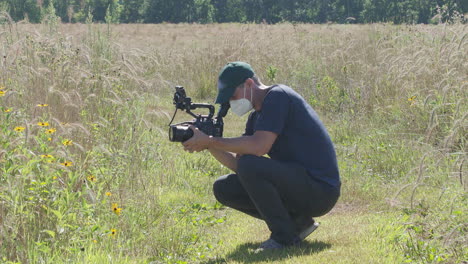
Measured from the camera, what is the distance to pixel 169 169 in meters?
7.66

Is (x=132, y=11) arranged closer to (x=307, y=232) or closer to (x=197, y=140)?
(x=307, y=232)

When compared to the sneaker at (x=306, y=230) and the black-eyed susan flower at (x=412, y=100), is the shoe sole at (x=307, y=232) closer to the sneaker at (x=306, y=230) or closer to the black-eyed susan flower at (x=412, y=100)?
the sneaker at (x=306, y=230)

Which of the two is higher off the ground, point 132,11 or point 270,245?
point 270,245

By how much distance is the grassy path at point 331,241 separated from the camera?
481 cm

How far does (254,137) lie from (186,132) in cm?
46

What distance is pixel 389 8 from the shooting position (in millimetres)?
57094

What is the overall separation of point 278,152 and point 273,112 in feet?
1.26

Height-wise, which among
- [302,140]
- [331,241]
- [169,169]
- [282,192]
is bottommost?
Result: [169,169]

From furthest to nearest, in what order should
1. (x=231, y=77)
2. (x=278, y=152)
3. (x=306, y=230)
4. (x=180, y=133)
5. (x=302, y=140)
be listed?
(x=306, y=230) → (x=278, y=152) → (x=302, y=140) → (x=231, y=77) → (x=180, y=133)

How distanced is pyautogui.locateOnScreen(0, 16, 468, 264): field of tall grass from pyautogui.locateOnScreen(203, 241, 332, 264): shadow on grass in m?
0.02

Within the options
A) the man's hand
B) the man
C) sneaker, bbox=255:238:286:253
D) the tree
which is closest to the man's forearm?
the man

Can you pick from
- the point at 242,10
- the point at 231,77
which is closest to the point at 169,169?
the point at 231,77

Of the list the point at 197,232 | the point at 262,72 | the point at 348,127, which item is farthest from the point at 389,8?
the point at 197,232

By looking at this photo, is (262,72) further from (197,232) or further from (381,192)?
(197,232)
